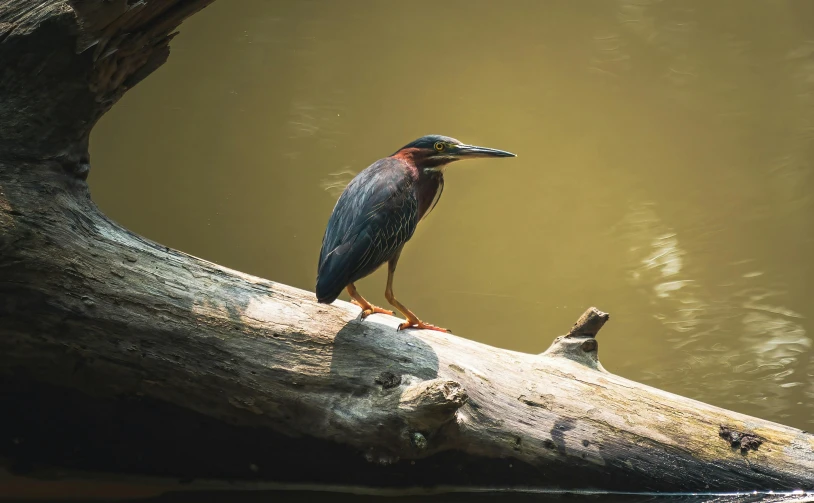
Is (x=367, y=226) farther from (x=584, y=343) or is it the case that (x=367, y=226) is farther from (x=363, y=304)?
(x=584, y=343)

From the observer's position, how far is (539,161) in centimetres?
338

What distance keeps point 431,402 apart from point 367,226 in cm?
63

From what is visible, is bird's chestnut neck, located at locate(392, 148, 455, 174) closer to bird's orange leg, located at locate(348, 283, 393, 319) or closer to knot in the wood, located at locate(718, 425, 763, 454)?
bird's orange leg, located at locate(348, 283, 393, 319)

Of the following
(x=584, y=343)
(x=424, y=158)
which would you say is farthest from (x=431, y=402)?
(x=424, y=158)

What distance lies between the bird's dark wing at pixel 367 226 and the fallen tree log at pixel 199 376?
6.2 inches

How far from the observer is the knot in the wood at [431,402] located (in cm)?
159

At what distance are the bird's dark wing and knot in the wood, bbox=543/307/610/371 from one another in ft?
2.12

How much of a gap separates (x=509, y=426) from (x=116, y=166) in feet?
8.00

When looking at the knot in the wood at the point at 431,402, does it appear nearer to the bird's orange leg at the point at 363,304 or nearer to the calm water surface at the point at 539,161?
the bird's orange leg at the point at 363,304

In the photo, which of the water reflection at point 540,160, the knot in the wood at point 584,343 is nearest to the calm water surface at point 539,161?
the water reflection at point 540,160

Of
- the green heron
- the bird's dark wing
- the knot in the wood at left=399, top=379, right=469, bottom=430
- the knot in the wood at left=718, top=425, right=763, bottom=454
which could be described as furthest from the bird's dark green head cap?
the knot in the wood at left=718, top=425, right=763, bottom=454

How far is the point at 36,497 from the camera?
186 cm

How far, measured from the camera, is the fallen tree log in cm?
170

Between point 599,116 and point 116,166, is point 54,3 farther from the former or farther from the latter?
point 599,116
